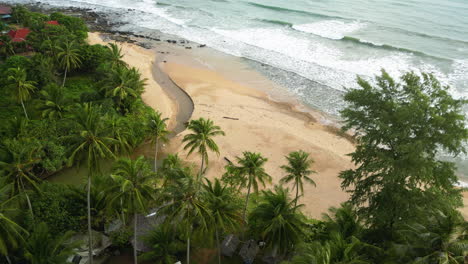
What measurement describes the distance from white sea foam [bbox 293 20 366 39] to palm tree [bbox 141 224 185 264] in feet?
200

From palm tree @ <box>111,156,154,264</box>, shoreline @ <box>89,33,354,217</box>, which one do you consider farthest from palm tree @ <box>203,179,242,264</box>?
shoreline @ <box>89,33,354,217</box>

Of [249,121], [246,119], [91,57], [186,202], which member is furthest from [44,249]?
[91,57]

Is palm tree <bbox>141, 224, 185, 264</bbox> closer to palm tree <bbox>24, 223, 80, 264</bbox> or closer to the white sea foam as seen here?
palm tree <bbox>24, 223, 80, 264</bbox>

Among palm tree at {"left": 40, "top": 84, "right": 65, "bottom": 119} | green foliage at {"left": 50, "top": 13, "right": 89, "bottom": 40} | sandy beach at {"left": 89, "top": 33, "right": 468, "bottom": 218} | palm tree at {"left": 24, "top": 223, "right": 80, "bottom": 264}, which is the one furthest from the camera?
green foliage at {"left": 50, "top": 13, "right": 89, "bottom": 40}

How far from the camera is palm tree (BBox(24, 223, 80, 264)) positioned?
19.9m

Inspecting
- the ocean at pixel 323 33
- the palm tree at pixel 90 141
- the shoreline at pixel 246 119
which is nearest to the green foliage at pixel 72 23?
the shoreline at pixel 246 119

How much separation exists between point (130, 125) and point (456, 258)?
A: 101ft

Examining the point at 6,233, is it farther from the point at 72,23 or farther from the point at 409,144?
the point at 72,23

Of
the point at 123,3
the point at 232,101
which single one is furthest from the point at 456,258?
the point at 123,3

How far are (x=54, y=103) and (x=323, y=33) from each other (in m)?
58.2

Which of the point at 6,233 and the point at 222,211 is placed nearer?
the point at 6,233

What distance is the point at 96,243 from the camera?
→ 24.7 meters

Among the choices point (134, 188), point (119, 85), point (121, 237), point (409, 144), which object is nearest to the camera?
point (409, 144)

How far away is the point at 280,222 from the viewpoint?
71.7 ft
